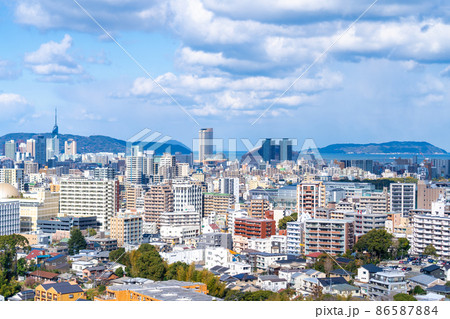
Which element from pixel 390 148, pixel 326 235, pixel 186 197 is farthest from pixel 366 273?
pixel 390 148

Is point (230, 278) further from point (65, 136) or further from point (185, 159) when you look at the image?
point (65, 136)

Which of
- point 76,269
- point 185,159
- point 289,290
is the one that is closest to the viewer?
point 289,290

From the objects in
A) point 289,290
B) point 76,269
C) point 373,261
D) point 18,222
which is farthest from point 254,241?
point 18,222

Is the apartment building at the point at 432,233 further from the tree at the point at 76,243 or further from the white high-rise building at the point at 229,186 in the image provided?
the white high-rise building at the point at 229,186

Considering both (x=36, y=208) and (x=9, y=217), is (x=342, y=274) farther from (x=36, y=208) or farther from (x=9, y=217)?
(x=36, y=208)

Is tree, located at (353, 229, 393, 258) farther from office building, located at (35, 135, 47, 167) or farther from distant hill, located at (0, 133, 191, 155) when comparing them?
office building, located at (35, 135, 47, 167)

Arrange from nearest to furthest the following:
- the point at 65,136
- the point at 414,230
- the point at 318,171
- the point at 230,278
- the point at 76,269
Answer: the point at 230,278, the point at 76,269, the point at 414,230, the point at 65,136, the point at 318,171
